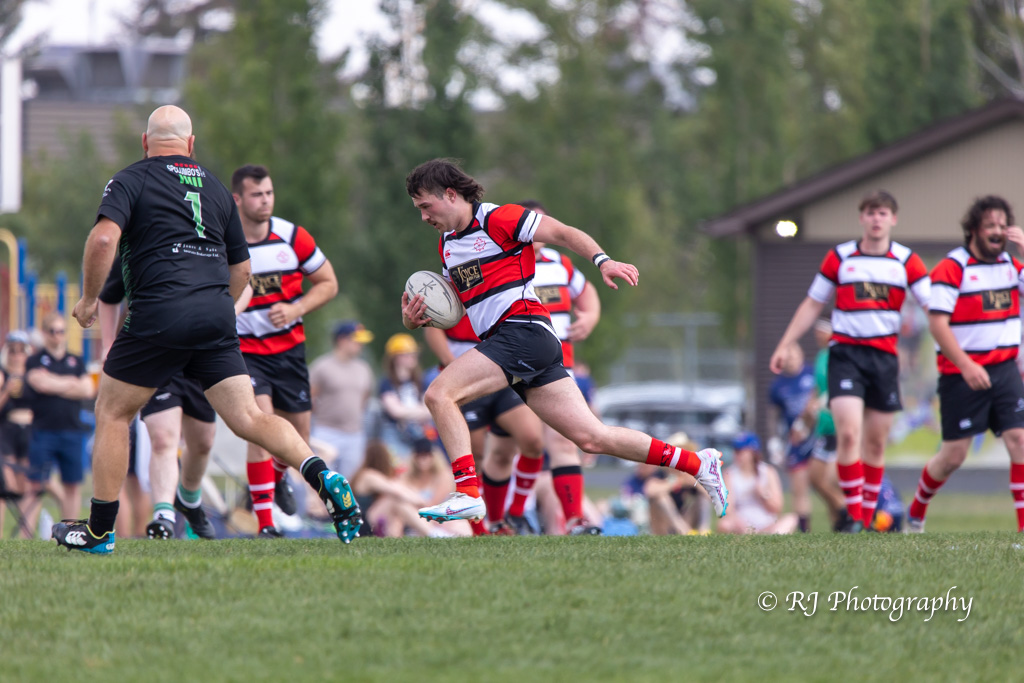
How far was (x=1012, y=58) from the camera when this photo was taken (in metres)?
35.2

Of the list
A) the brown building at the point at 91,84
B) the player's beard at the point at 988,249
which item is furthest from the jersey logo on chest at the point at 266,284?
the brown building at the point at 91,84

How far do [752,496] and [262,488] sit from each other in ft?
21.9

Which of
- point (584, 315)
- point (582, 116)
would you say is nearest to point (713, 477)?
point (584, 315)

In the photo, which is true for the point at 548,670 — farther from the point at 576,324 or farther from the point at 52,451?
the point at 52,451

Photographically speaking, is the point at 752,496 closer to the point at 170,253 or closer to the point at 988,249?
the point at 988,249

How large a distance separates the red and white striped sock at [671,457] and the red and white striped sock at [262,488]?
9.83 feet

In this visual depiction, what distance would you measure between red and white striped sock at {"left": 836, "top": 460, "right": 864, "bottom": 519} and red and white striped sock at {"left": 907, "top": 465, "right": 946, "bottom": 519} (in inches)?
16.1

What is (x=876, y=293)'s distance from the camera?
28.9 feet

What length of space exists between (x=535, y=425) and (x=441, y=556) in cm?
265

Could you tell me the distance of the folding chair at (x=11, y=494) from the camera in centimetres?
1084

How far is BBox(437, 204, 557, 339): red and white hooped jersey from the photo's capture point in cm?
645

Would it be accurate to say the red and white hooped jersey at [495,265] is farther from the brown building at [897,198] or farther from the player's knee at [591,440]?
the brown building at [897,198]

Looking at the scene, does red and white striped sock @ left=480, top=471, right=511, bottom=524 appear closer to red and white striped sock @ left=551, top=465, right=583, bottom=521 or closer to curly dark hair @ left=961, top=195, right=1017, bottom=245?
red and white striped sock @ left=551, top=465, right=583, bottom=521

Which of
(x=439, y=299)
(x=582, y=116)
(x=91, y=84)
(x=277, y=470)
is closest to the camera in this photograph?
(x=439, y=299)
